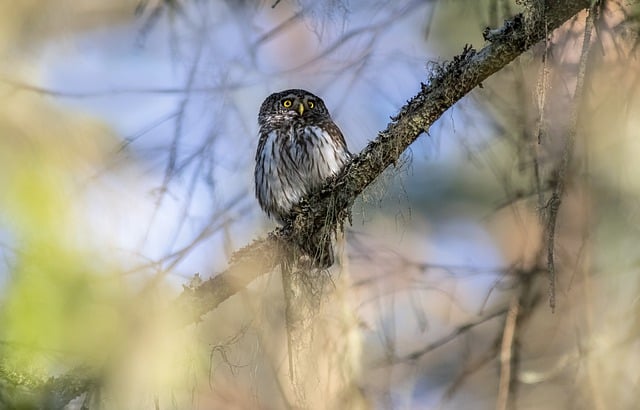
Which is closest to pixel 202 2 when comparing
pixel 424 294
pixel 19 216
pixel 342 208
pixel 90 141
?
pixel 342 208

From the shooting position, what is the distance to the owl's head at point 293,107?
4648mm

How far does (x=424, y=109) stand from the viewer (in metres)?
3.05

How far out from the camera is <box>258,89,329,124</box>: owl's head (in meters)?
4.65

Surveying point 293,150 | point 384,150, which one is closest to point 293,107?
point 293,150

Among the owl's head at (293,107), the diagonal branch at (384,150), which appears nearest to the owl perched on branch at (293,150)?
the owl's head at (293,107)

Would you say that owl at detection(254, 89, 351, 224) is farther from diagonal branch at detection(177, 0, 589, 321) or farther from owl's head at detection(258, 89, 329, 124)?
diagonal branch at detection(177, 0, 589, 321)

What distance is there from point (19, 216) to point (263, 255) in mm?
1789

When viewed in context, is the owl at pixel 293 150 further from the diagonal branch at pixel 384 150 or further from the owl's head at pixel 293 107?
the diagonal branch at pixel 384 150

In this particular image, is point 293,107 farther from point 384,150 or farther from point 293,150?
point 384,150

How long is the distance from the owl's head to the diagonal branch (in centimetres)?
95

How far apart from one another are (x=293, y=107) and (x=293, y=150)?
29 cm

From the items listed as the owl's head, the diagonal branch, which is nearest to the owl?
the owl's head

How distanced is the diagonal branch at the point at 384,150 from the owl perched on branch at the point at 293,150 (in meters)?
0.66

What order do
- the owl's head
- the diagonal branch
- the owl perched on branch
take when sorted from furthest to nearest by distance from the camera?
the owl's head → the owl perched on branch → the diagonal branch
